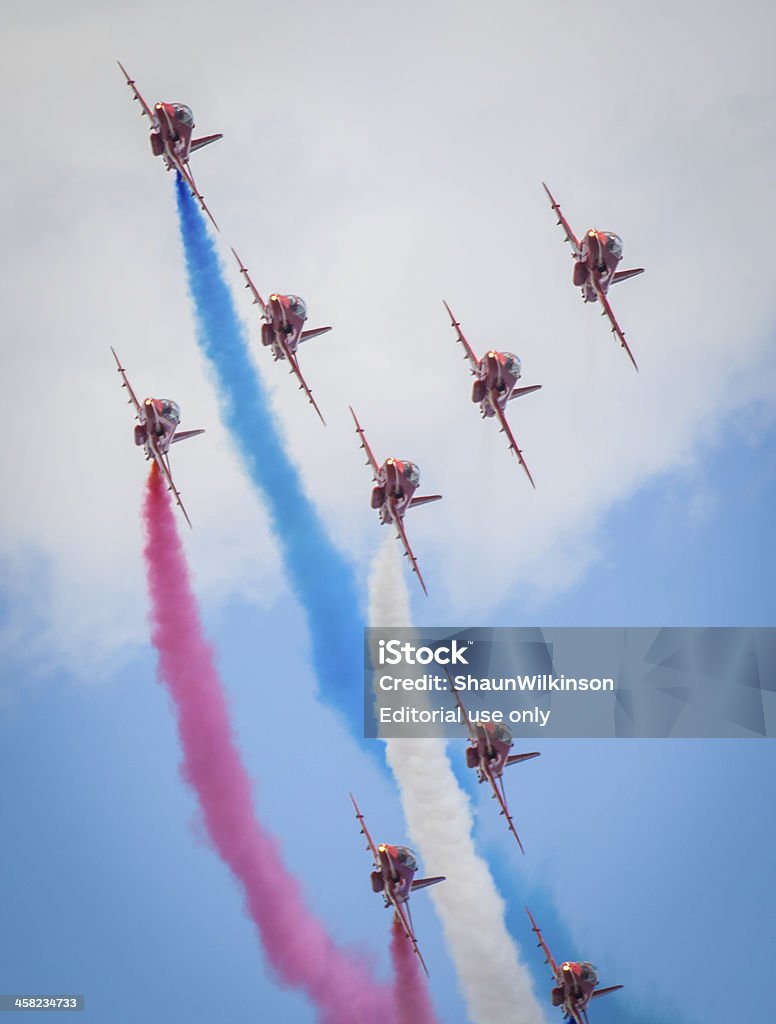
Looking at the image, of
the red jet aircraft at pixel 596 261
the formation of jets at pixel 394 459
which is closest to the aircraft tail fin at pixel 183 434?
the formation of jets at pixel 394 459

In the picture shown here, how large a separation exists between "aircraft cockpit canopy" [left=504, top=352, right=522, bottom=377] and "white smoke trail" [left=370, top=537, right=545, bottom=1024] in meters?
6.83

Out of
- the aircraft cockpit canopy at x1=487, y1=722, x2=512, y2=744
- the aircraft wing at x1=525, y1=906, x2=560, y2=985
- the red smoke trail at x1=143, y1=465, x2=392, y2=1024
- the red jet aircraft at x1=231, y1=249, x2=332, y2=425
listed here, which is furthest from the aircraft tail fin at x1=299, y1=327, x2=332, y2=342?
the aircraft wing at x1=525, y1=906, x2=560, y2=985

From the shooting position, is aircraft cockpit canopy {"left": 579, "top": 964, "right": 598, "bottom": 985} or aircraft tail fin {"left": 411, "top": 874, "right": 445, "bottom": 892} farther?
aircraft cockpit canopy {"left": 579, "top": 964, "right": 598, "bottom": 985}

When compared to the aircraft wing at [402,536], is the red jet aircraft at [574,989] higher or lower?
lower

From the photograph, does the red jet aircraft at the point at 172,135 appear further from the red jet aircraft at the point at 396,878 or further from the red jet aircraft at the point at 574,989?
the red jet aircraft at the point at 574,989

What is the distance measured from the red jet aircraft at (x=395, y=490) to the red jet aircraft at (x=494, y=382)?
288 cm

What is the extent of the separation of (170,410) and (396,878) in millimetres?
15120

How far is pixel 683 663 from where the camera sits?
55844mm

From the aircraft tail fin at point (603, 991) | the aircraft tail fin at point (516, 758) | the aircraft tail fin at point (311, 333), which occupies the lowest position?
the aircraft tail fin at point (603, 991)

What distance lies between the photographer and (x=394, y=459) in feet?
173

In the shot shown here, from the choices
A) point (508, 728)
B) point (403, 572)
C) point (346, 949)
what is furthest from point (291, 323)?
point (346, 949)

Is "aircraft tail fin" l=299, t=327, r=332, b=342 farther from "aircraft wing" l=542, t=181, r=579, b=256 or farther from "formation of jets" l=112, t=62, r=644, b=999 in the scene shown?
"aircraft wing" l=542, t=181, r=579, b=256

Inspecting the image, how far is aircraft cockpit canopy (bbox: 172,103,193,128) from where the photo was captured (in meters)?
51.9

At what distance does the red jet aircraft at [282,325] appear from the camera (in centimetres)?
5247
